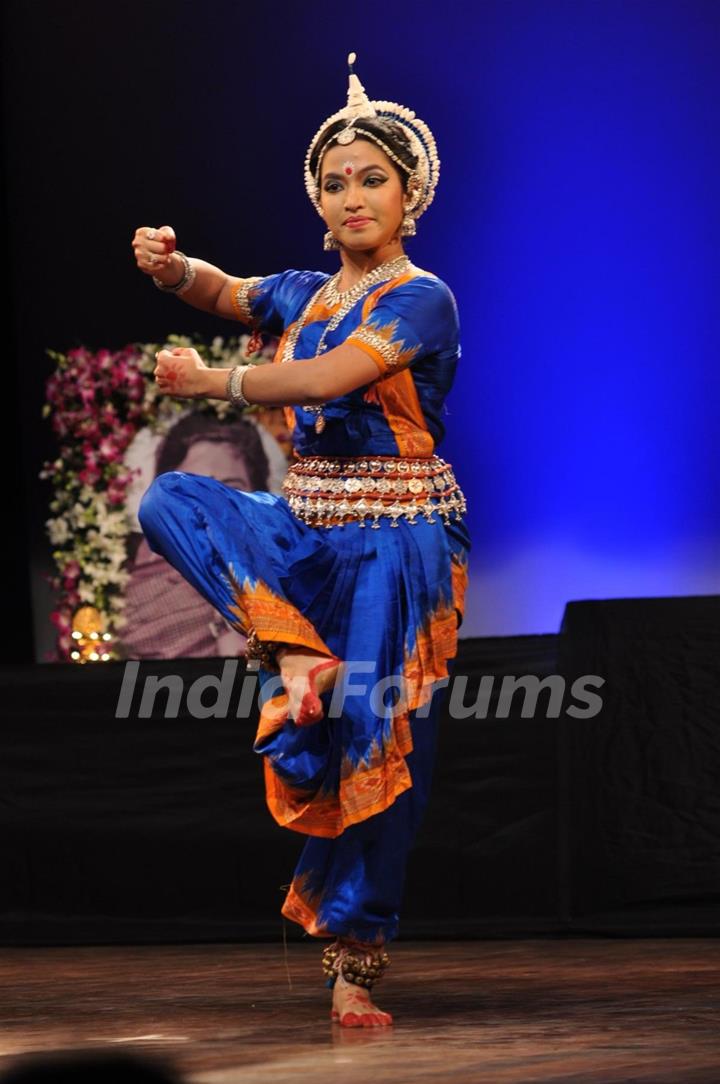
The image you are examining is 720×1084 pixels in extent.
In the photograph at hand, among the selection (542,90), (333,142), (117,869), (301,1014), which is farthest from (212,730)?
(542,90)

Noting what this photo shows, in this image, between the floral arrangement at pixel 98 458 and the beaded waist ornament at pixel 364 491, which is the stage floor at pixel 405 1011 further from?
the floral arrangement at pixel 98 458

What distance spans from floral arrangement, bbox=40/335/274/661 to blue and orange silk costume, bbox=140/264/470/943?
101 inches

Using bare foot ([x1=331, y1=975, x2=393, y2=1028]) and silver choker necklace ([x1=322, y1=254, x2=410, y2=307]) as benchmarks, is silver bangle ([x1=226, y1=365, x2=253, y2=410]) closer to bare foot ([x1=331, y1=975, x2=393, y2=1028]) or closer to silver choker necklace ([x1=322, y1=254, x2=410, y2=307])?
silver choker necklace ([x1=322, y1=254, x2=410, y2=307])

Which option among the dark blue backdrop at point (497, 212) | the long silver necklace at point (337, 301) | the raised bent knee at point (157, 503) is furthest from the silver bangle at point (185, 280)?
the dark blue backdrop at point (497, 212)

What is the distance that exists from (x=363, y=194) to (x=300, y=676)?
0.87m

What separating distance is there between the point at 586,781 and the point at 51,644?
242cm

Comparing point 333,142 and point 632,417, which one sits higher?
point 333,142

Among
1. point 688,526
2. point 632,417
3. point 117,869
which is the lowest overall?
point 117,869

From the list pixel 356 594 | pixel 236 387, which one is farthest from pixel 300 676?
pixel 236 387

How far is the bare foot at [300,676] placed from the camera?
8.95 feet

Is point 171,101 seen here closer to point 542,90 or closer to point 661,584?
point 542,90

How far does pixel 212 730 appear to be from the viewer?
420cm

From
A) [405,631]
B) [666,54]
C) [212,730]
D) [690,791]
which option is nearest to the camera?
[405,631]

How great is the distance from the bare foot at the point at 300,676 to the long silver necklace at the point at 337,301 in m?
0.42
